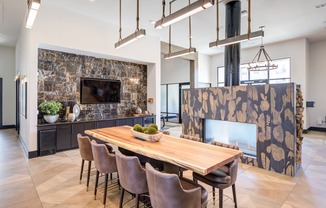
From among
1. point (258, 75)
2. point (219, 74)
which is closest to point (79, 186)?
point (258, 75)

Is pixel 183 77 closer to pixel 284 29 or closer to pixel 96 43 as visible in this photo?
pixel 284 29

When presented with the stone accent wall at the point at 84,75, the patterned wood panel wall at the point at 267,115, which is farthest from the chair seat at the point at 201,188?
the stone accent wall at the point at 84,75

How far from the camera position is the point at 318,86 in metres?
7.73

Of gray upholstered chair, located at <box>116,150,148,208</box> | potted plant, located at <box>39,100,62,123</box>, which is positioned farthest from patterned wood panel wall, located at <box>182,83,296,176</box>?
potted plant, located at <box>39,100,62,123</box>

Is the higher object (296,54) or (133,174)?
(296,54)

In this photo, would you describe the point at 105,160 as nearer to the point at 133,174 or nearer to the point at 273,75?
the point at 133,174

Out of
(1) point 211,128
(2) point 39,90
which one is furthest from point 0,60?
(1) point 211,128

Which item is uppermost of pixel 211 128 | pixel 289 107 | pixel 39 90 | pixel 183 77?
pixel 183 77

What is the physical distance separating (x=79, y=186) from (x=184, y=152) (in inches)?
82.8

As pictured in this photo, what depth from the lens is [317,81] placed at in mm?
7746

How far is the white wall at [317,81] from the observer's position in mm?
7621

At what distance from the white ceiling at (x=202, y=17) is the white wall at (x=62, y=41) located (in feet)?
0.87

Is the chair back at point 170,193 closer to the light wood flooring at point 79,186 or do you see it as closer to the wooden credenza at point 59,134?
the light wood flooring at point 79,186

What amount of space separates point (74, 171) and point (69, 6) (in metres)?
4.01
